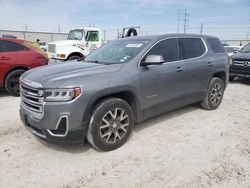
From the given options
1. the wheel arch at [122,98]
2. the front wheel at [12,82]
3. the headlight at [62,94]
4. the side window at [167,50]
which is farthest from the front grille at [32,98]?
the front wheel at [12,82]

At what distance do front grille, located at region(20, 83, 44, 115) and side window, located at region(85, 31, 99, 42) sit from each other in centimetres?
946

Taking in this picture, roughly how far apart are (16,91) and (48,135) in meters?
4.36

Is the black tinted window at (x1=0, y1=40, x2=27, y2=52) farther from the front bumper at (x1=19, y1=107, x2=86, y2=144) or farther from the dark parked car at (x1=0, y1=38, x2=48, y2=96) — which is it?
the front bumper at (x1=19, y1=107, x2=86, y2=144)

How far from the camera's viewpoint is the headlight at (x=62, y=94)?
3.09 meters

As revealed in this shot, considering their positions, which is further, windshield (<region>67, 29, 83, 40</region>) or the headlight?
windshield (<region>67, 29, 83, 40</region>)

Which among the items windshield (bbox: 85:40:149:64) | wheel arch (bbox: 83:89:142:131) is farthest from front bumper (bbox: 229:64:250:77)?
wheel arch (bbox: 83:89:142:131)

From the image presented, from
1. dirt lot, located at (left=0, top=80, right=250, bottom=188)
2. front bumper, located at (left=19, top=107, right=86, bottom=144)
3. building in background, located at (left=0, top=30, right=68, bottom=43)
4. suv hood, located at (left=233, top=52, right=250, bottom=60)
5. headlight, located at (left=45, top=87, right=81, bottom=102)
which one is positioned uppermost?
building in background, located at (left=0, top=30, right=68, bottom=43)

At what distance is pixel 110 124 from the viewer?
3.54 meters

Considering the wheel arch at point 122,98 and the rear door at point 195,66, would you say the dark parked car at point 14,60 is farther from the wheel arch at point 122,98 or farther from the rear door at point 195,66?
the rear door at point 195,66

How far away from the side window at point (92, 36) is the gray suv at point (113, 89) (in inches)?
316

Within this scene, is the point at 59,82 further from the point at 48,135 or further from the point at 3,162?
the point at 3,162

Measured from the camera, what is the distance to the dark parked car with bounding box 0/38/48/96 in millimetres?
6699

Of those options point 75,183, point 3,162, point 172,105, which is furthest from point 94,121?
point 172,105

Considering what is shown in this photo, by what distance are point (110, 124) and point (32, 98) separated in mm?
1187
